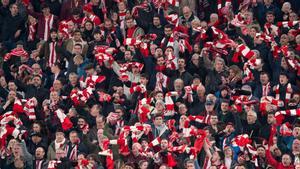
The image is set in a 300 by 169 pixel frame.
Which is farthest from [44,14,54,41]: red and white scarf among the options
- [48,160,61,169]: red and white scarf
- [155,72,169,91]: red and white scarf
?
[48,160,61,169]: red and white scarf

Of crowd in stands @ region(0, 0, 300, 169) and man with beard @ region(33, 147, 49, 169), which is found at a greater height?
crowd in stands @ region(0, 0, 300, 169)

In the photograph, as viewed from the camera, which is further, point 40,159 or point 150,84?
point 150,84

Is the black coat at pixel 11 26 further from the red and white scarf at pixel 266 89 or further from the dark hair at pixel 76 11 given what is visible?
the red and white scarf at pixel 266 89

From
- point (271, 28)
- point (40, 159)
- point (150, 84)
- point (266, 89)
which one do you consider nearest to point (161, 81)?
point (150, 84)

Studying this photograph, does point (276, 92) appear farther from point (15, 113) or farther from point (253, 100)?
point (15, 113)

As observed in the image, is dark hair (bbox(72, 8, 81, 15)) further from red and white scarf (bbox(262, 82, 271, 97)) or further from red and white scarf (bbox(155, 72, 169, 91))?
red and white scarf (bbox(262, 82, 271, 97))

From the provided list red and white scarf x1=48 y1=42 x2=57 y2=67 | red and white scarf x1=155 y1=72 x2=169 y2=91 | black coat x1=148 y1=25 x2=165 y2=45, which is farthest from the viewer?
red and white scarf x1=48 y1=42 x2=57 y2=67

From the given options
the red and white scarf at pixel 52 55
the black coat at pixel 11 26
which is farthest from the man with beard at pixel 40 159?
the black coat at pixel 11 26

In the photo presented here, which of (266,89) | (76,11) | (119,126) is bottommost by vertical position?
(119,126)

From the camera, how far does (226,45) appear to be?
34.2 metres

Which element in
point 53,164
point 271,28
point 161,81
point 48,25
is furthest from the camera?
point 48,25

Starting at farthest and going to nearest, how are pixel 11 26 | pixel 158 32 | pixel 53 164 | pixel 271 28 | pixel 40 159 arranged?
pixel 11 26 < pixel 158 32 < pixel 271 28 < pixel 40 159 < pixel 53 164

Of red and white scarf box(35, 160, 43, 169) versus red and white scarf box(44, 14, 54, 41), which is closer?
red and white scarf box(35, 160, 43, 169)

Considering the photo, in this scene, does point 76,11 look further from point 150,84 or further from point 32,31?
point 150,84
